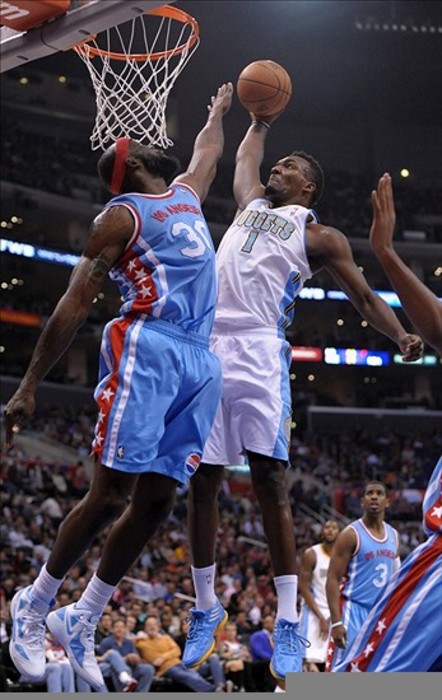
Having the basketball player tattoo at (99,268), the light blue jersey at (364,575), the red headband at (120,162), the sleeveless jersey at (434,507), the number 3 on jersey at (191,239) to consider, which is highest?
the red headband at (120,162)

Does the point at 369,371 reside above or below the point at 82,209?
below

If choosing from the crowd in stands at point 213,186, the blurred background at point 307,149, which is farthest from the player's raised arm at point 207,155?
A: the crowd in stands at point 213,186

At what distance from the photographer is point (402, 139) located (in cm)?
3834

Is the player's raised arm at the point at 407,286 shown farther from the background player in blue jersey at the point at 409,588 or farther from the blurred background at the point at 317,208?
the blurred background at the point at 317,208

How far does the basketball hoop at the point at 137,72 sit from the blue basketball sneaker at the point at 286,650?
3313 mm

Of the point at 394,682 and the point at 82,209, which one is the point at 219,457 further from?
the point at 82,209

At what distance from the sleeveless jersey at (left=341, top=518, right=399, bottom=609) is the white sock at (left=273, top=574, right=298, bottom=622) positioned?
3271 mm

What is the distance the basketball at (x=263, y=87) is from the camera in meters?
6.64

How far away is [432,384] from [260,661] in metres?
28.7

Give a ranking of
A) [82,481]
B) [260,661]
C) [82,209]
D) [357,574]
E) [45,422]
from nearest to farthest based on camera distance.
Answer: [357,574], [260,661], [82,481], [45,422], [82,209]

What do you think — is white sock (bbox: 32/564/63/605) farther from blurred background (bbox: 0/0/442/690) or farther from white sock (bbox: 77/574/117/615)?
blurred background (bbox: 0/0/442/690)

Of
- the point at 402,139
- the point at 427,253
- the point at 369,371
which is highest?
the point at 402,139

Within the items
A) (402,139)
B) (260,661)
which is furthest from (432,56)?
(260,661)

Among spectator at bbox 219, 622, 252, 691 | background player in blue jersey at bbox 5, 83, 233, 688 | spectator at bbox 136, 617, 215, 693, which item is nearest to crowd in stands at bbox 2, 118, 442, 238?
spectator at bbox 219, 622, 252, 691
